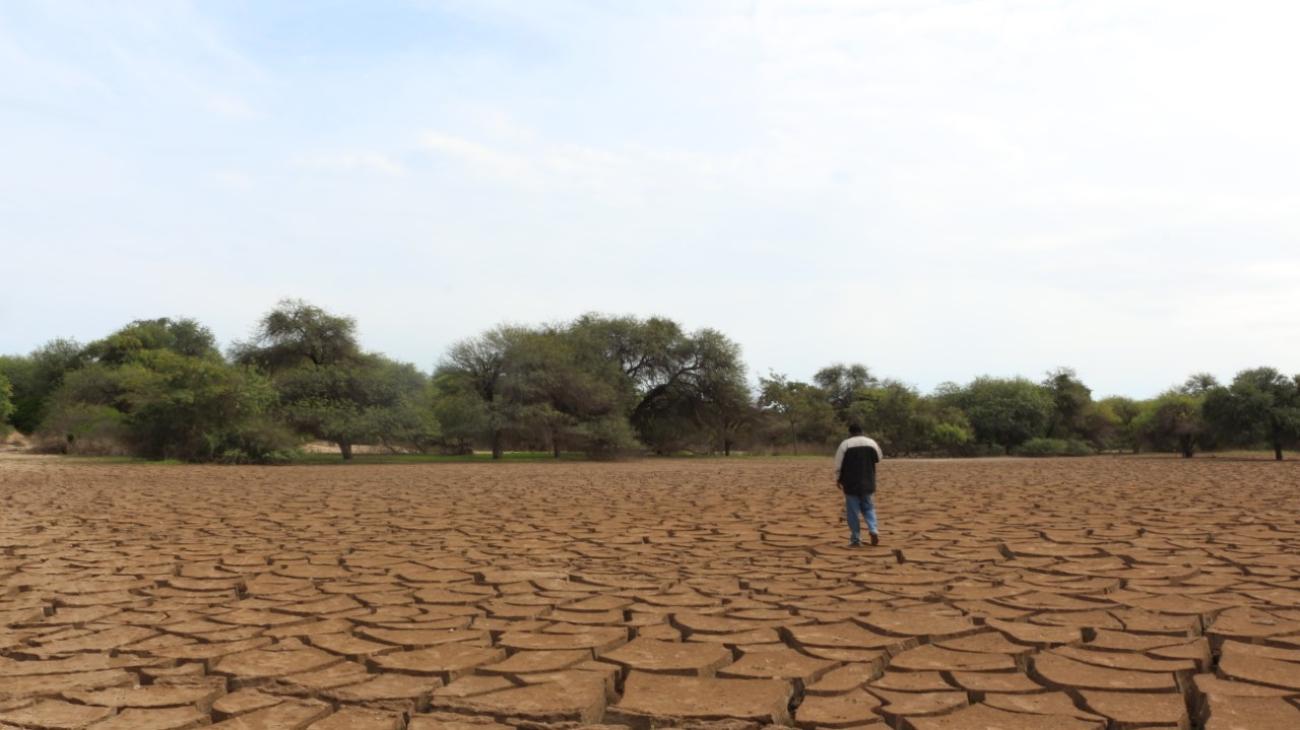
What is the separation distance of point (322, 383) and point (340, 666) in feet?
83.6

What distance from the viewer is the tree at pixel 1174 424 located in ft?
99.3

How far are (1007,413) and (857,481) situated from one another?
35905 mm

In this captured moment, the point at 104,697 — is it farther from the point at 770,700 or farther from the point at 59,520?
the point at 59,520

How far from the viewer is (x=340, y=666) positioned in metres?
4.06

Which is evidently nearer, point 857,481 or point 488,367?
point 857,481

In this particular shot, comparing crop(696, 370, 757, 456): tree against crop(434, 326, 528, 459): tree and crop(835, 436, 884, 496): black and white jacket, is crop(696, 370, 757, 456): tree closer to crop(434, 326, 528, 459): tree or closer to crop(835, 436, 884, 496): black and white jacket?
crop(434, 326, 528, 459): tree

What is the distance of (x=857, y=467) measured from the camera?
764 centimetres

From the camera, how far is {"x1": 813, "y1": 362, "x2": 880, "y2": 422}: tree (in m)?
54.8

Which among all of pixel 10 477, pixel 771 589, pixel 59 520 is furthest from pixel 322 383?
pixel 771 589

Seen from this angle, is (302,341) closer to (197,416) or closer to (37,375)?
(197,416)

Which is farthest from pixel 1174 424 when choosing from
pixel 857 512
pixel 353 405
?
pixel 857 512

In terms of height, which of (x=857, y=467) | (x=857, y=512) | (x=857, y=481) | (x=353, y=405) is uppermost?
(x=353, y=405)

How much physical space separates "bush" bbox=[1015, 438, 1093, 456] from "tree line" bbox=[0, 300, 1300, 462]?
0.24ft

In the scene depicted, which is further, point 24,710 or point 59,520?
point 59,520
